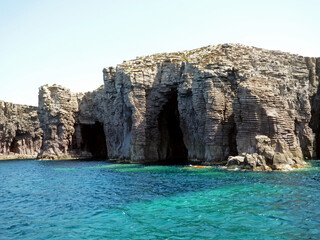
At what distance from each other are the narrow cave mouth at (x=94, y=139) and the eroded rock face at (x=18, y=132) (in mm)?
26782

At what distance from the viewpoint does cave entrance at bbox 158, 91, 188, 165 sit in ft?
273

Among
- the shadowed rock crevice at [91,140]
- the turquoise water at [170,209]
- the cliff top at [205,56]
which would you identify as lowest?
the turquoise water at [170,209]

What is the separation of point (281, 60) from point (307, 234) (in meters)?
54.6

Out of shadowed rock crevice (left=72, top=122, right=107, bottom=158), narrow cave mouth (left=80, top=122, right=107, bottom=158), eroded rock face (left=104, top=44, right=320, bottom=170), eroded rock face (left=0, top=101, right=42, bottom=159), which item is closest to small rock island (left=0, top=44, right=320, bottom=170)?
eroded rock face (left=104, top=44, right=320, bottom=170)

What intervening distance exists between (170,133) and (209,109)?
1089 inches

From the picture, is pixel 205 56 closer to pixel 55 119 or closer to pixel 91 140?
pixel 55 119

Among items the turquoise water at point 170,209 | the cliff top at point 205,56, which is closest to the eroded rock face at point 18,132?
the cliff top at point 205,56

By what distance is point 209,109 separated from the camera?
63844mm

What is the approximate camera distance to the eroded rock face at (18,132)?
124 meters

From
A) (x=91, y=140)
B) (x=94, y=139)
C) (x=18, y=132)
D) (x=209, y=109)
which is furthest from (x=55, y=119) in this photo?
(x=209, y=109)

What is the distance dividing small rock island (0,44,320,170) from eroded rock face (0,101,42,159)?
23.2 m

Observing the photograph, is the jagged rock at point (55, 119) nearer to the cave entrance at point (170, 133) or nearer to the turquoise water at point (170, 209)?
the cave entrance at point (170, 133)

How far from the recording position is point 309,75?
74.9 m

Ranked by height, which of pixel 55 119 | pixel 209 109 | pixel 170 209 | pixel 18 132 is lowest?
pixel 170 209
